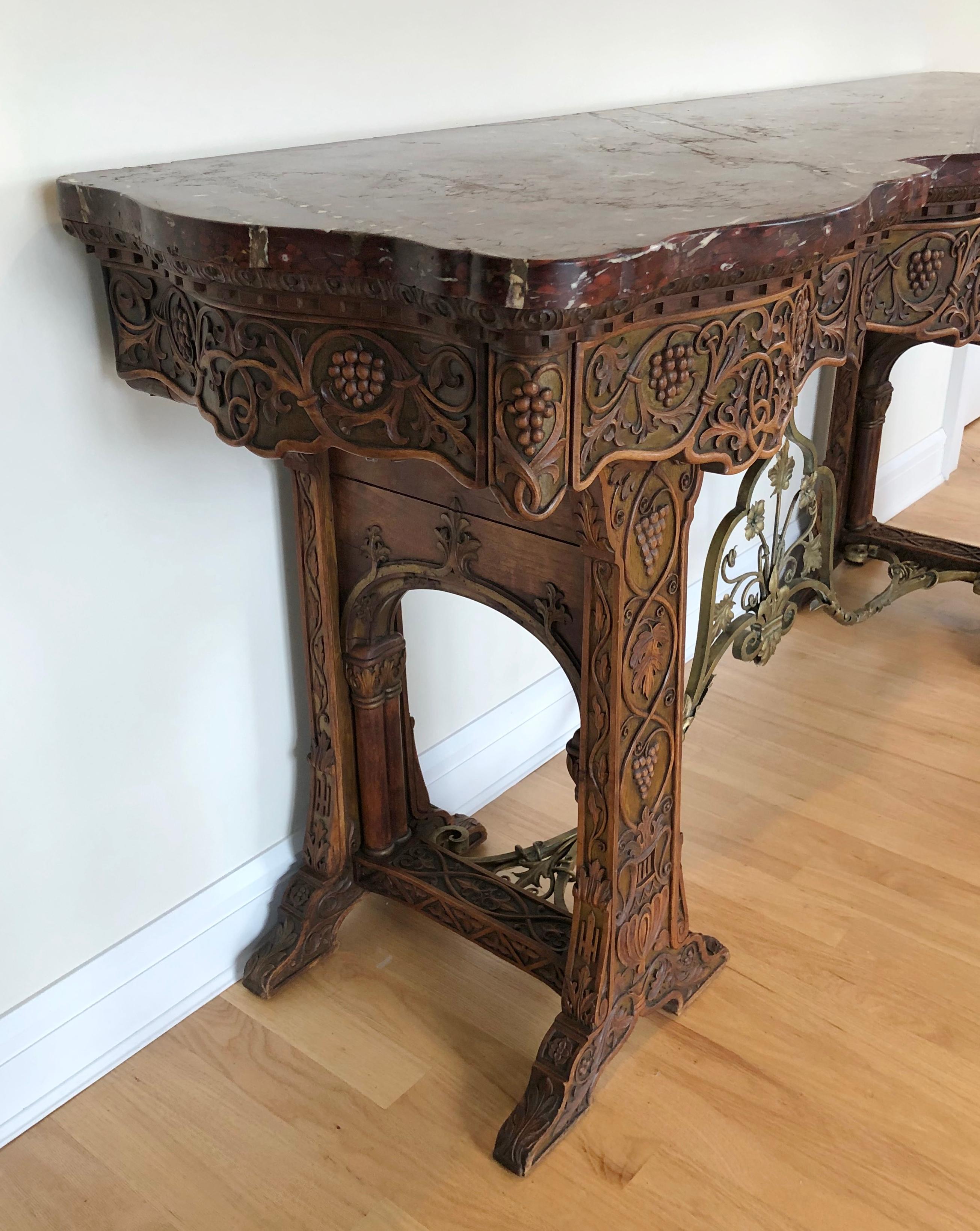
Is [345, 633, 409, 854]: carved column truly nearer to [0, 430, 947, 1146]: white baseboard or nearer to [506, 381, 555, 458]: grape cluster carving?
[0, 430, 947, 1146]: white baseboard

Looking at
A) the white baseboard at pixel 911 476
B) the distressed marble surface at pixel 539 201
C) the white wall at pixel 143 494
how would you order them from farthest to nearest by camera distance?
the white baseboard at pixel 911 476, the white wall at pixel 143 494, the distressed marble surface at pixel 539 201

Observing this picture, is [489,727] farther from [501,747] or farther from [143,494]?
[143,494]

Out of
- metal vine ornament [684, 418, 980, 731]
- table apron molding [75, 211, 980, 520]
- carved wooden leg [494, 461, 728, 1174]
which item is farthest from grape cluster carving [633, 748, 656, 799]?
table apron molding [75, 211, 980, 520]

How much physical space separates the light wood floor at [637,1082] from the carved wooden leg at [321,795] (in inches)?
2.2

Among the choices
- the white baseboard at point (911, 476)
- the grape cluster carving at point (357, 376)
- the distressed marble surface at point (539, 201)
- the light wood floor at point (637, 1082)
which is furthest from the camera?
the white baseboard at point (911, 476)

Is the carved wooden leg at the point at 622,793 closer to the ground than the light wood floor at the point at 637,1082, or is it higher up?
higher up

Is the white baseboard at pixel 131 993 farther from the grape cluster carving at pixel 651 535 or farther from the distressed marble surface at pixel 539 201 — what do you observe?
the distressed marble surface at pixel 539 201

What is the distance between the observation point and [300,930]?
161cm

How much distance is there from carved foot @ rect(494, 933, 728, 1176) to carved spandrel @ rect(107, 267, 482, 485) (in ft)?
2.53

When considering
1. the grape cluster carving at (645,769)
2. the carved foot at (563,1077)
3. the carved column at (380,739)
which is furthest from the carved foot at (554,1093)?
the carved column at (380,739)

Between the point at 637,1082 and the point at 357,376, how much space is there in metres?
A: 0.97

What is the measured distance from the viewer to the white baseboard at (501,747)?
1.92 meters

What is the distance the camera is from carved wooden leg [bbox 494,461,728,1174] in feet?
4.01

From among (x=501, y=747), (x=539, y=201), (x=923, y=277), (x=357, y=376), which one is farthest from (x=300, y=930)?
(x=923, y=277)
